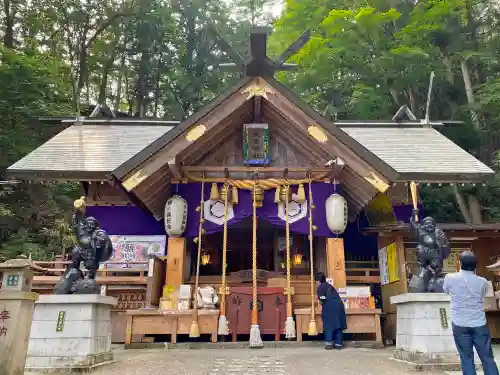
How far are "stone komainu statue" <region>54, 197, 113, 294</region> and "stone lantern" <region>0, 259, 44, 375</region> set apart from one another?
4.57 ft

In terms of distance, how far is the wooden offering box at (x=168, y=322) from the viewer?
26.5ft

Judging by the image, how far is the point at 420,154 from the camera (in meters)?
12.1

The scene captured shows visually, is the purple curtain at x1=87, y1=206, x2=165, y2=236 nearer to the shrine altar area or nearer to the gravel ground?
the shrine altar area

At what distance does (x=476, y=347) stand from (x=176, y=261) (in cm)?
664

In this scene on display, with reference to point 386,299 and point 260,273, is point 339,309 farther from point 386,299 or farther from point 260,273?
point 386,299

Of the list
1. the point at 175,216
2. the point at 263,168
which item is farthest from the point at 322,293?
the point at 175,216

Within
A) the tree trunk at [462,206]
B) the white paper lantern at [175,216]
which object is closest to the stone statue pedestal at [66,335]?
the white paper lantern at [175,216]

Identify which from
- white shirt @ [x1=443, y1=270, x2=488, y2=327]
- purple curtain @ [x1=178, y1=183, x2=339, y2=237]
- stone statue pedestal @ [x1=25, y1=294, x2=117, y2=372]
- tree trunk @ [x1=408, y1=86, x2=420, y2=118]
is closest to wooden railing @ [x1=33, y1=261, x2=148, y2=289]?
purple curtain @ [x1=178, y1=183, x2=339, y2=237]

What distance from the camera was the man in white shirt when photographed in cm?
429

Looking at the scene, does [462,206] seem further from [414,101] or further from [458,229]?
[458,229]

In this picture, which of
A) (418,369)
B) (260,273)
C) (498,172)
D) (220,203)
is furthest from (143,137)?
(498,172)

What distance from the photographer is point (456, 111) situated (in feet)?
61.5

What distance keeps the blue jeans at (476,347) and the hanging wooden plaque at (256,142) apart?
6.47 meters

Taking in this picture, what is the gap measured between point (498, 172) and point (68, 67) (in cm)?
2215
